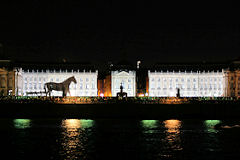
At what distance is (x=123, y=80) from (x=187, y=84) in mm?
21749

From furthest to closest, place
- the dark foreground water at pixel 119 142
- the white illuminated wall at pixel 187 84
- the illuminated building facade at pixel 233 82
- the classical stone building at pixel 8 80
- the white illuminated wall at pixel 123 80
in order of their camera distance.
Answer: the white illuminated wall at pixel 123 80 < the white illuminated wall at pixel 187 84 < the classical stone building at pixel 8 80 < the illuminated building facade at pixel 233 82 < the dark foreground water at pixel 119 142

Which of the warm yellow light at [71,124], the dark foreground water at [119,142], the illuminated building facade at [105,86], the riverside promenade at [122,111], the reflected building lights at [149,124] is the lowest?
the dark foreground water at [119,142]

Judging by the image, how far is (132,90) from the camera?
451 feet

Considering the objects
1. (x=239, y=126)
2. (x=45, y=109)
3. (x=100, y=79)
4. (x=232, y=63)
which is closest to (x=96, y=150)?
(x=239, y=126)

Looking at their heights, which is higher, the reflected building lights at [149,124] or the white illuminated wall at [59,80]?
the white illuminated wall at [59,80]

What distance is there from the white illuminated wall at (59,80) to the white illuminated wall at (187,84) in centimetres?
2031

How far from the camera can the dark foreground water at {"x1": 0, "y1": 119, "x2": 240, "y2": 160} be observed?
29789 millimetres

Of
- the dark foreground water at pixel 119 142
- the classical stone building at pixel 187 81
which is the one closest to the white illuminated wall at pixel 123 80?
the classical stone building at pixel 187 81

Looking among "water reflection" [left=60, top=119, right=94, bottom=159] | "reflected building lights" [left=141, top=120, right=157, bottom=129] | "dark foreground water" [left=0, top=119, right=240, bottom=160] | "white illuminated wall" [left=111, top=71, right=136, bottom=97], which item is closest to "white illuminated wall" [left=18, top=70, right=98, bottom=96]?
"white illuminated wall" [left=111, top=71, right=136, bottom=97]

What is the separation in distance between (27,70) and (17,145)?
97.3m

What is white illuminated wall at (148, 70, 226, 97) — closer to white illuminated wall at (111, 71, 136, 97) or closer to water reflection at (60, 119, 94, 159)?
white illuminated wall at (111, 71, 136, 97)

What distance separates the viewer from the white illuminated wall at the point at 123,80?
135m

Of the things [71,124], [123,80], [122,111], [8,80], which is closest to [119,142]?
[71,124]

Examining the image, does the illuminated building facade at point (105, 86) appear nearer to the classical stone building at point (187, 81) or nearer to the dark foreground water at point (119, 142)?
the classical stone building at point (187, 81)
